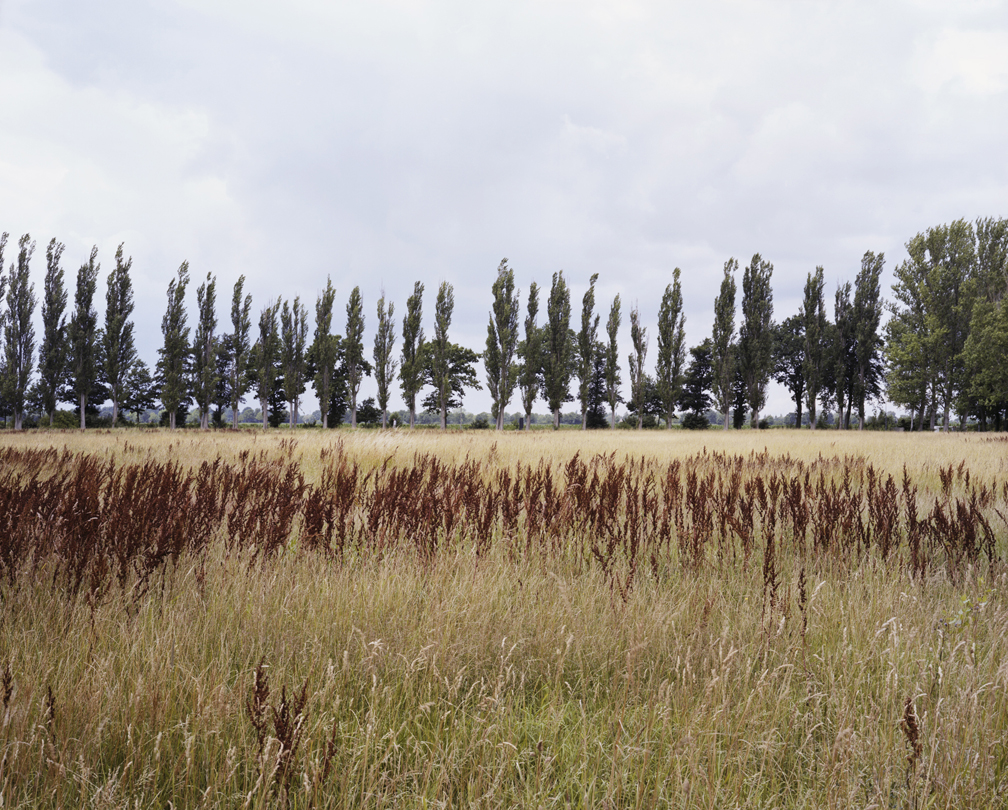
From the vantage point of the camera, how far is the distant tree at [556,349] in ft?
122

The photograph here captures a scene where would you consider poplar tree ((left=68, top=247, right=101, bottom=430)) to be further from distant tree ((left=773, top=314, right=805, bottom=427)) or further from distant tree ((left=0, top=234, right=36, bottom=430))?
distant tree ((left=773, top=314, right=805, bottom=427))

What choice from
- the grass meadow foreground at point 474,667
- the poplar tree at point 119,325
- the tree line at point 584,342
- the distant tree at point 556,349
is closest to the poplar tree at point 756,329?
the tree line at point 584,342

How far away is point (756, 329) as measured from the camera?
36.4 metres

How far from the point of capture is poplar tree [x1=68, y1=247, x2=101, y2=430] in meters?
33.8

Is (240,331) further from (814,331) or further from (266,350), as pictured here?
(814,331)

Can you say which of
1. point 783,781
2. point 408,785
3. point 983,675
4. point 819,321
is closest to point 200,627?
point 408,785

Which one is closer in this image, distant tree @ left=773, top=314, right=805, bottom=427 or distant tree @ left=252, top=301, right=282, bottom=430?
distant tree @ left=252, top=301, right=282, bottom=430

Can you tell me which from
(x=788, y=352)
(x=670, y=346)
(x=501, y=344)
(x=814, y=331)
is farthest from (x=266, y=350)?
(x=788, y=352)

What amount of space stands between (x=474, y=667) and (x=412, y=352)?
38.4 metres

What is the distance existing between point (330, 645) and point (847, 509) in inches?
157

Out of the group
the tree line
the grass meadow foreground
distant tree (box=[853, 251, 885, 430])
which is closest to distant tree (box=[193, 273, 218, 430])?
the tree line

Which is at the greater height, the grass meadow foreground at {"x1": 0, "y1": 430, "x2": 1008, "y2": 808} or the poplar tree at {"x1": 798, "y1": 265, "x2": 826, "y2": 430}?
the poplar tree at {"x1": 798, "y1": 265, "x2": 826, "y2": 430}

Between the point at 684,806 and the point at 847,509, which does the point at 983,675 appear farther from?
the point at 847,509

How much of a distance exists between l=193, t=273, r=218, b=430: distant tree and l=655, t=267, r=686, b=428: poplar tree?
117ft
